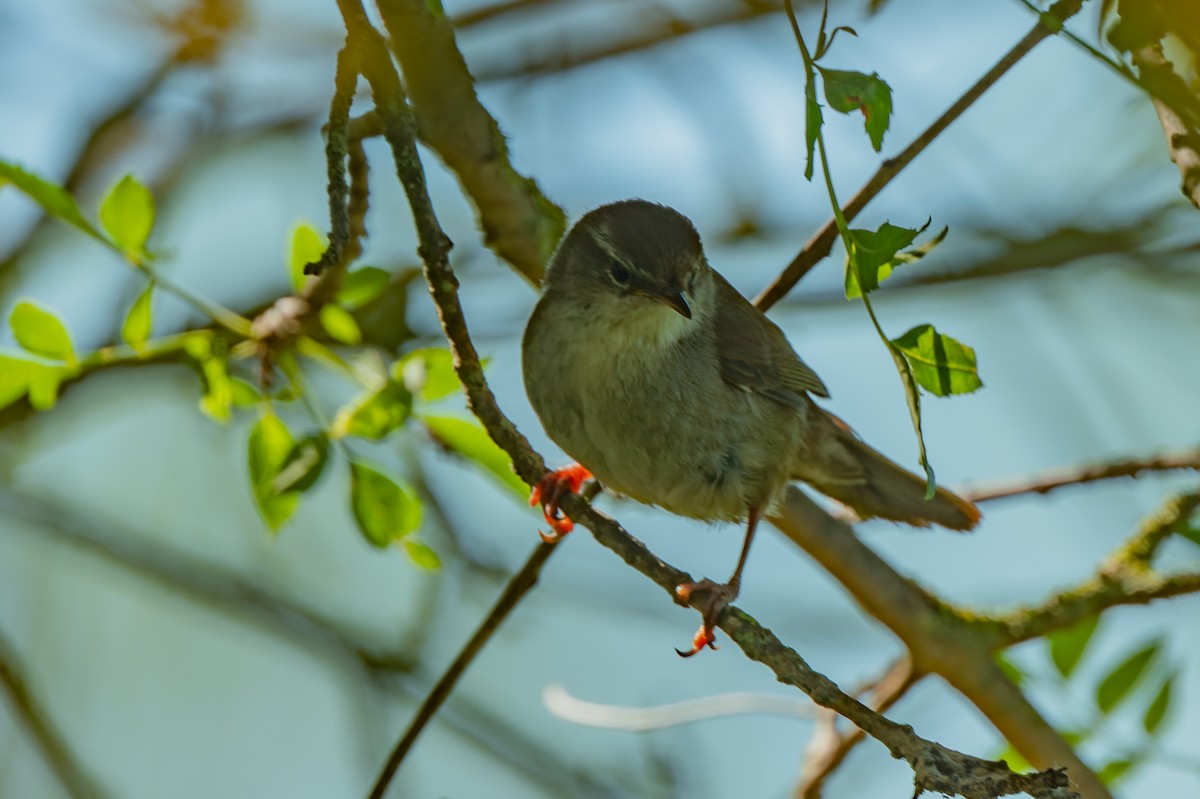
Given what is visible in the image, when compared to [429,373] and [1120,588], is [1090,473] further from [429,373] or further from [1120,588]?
[429,373]

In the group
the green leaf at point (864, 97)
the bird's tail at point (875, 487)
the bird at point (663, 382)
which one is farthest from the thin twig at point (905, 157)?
the bird's tail at point (875, 487)

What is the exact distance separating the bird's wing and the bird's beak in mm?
320

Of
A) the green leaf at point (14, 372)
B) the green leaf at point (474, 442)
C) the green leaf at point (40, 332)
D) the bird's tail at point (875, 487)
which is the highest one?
the bird's tail at point (875, 487)

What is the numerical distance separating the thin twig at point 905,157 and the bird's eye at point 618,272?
70 centimetres

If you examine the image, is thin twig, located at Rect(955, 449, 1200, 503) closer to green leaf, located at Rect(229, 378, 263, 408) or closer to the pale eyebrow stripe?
the pale eyebrow stripe

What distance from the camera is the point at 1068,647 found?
13.0ft

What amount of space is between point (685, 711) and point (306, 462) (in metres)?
2.21

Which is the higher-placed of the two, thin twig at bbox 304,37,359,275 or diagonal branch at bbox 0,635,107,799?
thin twig at bbox 304,37,359,275

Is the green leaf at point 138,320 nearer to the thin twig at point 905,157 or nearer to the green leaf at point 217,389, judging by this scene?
the green leaf at point 217,389

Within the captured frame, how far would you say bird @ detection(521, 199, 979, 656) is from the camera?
3.98 metres

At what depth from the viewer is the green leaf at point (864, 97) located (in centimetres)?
212

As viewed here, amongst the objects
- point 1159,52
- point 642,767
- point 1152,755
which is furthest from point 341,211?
point 642,767

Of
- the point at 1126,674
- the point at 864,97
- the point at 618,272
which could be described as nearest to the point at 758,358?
the point at 618,272

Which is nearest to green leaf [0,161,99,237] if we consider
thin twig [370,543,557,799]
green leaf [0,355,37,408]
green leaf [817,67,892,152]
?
green leaf [0,355,37,408]
